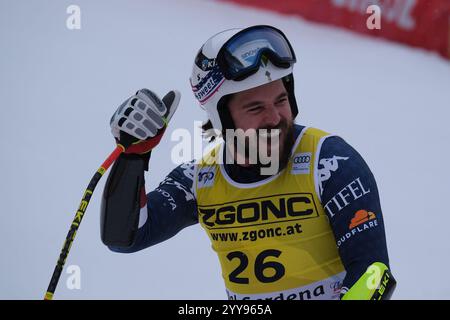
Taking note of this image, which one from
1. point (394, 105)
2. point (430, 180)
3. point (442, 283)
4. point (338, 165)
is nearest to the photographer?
point (338, 165)

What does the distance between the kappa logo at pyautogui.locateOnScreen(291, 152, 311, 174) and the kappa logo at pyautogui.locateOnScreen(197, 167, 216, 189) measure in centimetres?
41

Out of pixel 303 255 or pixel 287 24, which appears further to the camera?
pixel 287 24

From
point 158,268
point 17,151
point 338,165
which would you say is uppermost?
point 338,165

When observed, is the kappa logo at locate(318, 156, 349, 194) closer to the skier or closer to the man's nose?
the skier

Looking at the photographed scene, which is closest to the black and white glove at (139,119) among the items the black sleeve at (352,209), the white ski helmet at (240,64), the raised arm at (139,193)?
the raised arm at (139,193)

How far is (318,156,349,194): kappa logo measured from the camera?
3.52 meters

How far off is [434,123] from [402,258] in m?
1.70

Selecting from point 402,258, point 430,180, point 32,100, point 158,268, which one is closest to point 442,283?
point 402,258

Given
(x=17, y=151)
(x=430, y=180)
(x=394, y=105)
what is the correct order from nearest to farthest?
(x=430, y=180), (x=17, y=151), (x=394, y=105)

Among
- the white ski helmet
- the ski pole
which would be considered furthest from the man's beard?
the ski pole

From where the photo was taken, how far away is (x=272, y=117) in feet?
Answer: 11.8

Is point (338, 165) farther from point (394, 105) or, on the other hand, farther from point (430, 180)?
point (394, 105)

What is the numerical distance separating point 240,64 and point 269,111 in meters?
0.23

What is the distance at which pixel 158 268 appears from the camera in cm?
539
